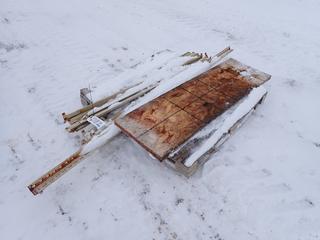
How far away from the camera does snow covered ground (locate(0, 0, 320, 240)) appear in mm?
2695

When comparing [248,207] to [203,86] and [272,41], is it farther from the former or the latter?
[272,41]

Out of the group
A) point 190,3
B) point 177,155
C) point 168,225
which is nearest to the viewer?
point 168,225

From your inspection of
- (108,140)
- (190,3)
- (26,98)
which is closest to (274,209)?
(108,140)

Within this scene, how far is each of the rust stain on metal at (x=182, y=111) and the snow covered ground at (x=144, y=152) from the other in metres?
0.37

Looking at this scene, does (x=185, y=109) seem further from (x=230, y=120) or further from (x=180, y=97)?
(x=230, y=120)

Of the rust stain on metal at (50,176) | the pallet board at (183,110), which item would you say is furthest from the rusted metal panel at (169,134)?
the rust stain on metal at (50,176)

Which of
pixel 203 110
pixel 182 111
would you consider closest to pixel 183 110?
pixel 182 111

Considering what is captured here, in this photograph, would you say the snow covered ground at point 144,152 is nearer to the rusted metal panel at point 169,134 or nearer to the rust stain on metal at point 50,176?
the rust stain on metal at point 50,176

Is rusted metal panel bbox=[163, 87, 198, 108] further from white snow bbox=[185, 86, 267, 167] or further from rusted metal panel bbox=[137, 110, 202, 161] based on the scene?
white snow bbox=[185, 86, 267, 167]

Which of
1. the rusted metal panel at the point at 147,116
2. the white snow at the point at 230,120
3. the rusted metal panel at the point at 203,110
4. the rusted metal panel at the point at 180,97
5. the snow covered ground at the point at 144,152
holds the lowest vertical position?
the snow covered ground at the point at 144,152

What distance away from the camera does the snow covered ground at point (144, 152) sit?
2695 millimetres

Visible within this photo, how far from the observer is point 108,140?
323 centimetres

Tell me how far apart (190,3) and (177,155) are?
5119 mm

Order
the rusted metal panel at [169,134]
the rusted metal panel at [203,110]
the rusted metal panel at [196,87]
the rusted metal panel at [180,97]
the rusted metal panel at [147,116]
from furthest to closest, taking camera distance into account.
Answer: the rusted metal panel at [196,87], the rusted metal panel at [180,97], the rusted metal panel at [203,110], the rusted metal panel at [147,116], the rusted metal panel at [169,134]
